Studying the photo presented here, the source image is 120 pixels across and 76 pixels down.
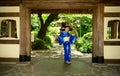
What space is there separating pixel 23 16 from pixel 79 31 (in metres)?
11.4

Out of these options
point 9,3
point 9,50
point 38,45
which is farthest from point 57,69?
point 38,45

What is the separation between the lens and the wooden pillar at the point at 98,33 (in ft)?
29.6

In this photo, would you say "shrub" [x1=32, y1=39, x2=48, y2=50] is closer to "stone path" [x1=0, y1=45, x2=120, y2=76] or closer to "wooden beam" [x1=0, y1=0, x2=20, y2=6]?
"stone path" [x1=0, y1=45, x2=120, y2=76]

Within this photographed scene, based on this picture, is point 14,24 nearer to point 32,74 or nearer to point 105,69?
point 32,74

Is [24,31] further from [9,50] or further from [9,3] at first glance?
[9,3]

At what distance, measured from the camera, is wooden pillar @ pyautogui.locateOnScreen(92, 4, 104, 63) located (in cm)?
903

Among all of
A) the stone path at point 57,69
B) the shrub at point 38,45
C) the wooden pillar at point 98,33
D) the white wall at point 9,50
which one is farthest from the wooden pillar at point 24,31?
the shrub at point 38,45

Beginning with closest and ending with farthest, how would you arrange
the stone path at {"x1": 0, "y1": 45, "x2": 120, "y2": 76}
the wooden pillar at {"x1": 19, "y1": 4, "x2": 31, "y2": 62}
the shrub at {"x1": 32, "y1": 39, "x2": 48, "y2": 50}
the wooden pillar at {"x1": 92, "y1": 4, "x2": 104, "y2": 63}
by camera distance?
1. the stone path at {"x1": 0, "y1": 45, "x2": 120, "y2": 76}
2. the wooden pillar at {"x1": 92, "y1": 4, "x2": 104, "y2": 63}
3. the wooden pillar at {"x1": 19, "y1": 4, "x2": 31, "y2": 62}
4. the shrub at {"x1": 32, "y1": 39, "x2": 48, "y2": 50}

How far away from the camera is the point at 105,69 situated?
8219 millimetres

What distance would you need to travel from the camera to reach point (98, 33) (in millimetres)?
9094

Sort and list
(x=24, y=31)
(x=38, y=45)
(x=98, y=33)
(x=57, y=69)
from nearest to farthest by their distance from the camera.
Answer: (x=57, y=69)
(x=98, y=33)
(x=24, y=31)
(x=38, y=45)

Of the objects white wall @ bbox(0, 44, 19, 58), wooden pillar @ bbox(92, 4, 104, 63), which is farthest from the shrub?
wooden pillar @ bbox(92, 4, 104, 63)

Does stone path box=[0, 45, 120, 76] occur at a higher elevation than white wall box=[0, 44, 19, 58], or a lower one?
lower

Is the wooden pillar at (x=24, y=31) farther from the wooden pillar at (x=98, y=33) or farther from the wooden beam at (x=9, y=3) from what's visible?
the wooden pillar at (x=98, y=33)
